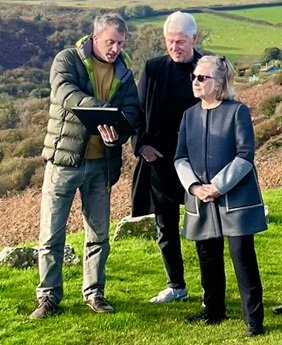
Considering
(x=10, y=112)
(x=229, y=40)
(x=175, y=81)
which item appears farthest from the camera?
(x=229, y=40)

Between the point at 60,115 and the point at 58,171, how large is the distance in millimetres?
476

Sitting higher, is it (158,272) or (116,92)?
(116,92)

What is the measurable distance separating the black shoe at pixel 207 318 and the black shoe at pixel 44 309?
119 cm

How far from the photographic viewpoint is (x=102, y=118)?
5.55 meters

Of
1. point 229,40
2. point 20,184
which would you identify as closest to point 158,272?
point 20,184

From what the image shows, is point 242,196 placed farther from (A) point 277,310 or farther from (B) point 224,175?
(A) point 277,310

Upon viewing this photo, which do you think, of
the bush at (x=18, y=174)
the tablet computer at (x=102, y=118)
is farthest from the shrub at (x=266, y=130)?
the tablet computer at (x=102, y=118)

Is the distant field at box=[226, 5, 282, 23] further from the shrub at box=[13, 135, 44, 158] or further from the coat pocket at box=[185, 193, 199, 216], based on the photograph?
the coat pocket at box=[185, 193, 199, 216]

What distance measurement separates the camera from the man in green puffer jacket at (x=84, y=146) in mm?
5711

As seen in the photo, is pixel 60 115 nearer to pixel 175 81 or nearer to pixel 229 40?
pixel 175 81

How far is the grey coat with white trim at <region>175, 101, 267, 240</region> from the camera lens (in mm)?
5402

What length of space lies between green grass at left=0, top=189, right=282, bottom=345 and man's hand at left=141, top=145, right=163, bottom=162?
138 centimetres

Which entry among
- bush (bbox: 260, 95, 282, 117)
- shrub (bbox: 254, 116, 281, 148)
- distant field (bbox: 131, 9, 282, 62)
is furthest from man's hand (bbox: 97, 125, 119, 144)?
distant field (bbox: 131, 9, 282, 62)

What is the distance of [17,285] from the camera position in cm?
726
